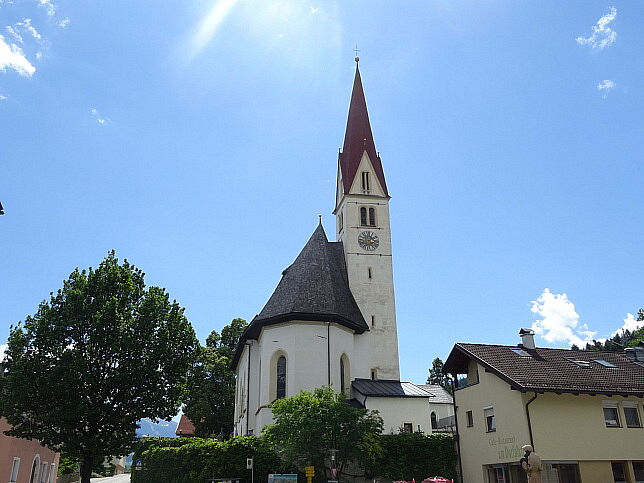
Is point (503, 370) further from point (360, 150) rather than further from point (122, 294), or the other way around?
point (360, 150)

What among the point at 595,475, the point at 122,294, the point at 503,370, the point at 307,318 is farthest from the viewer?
the point at 307,318

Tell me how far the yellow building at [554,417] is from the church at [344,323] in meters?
6.90

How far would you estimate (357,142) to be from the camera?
44.7 m

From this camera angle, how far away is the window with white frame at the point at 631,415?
23141mm

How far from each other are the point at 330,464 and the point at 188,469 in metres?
7.02

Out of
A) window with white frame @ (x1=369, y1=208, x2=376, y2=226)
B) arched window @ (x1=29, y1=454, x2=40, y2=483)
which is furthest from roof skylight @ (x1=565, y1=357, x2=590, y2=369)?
arched window @ (x1=29, y1=454, x2=40, y2=483)

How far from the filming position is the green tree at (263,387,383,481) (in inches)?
946

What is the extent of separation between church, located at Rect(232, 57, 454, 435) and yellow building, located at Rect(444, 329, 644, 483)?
6.90 m

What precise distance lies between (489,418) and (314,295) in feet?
41.8

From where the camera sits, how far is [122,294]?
28281 millimetres

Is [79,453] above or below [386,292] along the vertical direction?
below

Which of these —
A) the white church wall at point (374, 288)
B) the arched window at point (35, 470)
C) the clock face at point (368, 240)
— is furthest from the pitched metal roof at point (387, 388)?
the arched window at point (35, 470)

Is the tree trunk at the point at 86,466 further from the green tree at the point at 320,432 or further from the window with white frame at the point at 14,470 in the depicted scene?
the green tree at the point at 320,432

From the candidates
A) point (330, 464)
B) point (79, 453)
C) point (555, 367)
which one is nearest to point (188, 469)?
point (79, 453)
